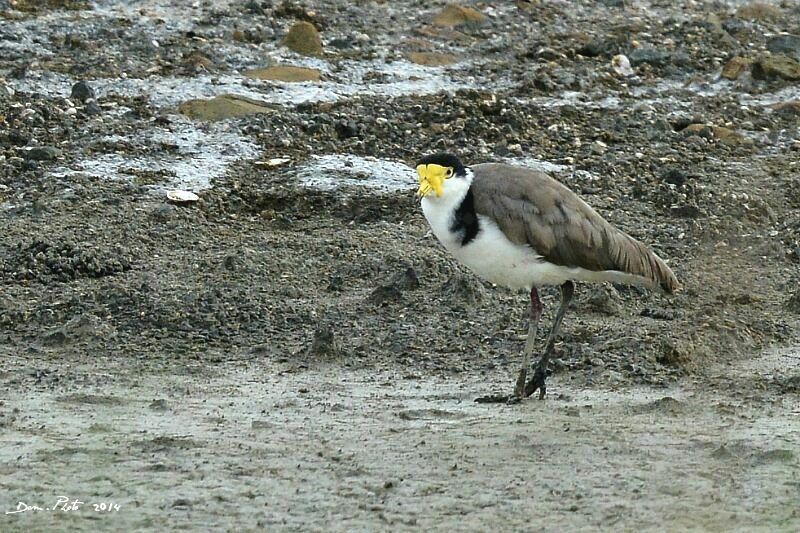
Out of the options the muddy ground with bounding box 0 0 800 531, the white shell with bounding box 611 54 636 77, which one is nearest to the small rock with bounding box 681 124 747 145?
the muddy ground with bounding box 0 0 800 531

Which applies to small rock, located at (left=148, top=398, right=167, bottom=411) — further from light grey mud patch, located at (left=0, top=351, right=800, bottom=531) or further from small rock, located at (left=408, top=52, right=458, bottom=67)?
small rock, located at (left=408, top=52, right=458, bottom=67)

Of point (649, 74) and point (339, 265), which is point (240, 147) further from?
point (649, 74)

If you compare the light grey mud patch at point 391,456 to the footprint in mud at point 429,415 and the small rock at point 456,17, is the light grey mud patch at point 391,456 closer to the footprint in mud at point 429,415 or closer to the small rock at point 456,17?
the footprint in mud at point 429,415

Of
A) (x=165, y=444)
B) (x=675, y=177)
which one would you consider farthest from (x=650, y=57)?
(x=165, y=444)

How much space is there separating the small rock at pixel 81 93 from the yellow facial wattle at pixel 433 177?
4.72m

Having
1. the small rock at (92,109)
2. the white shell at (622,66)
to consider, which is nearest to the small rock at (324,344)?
the small rock at (92,109)

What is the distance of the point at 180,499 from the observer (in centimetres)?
605

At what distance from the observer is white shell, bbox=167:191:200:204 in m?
10.1

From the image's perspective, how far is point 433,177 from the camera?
7414mm

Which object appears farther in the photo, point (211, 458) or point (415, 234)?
point (415, 234)

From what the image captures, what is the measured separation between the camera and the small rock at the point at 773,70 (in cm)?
1290

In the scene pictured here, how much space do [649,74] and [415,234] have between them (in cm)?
393

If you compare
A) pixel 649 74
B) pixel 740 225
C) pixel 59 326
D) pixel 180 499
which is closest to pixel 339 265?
pixel 59 326

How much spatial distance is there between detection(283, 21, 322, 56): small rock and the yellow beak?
5.43 metres
